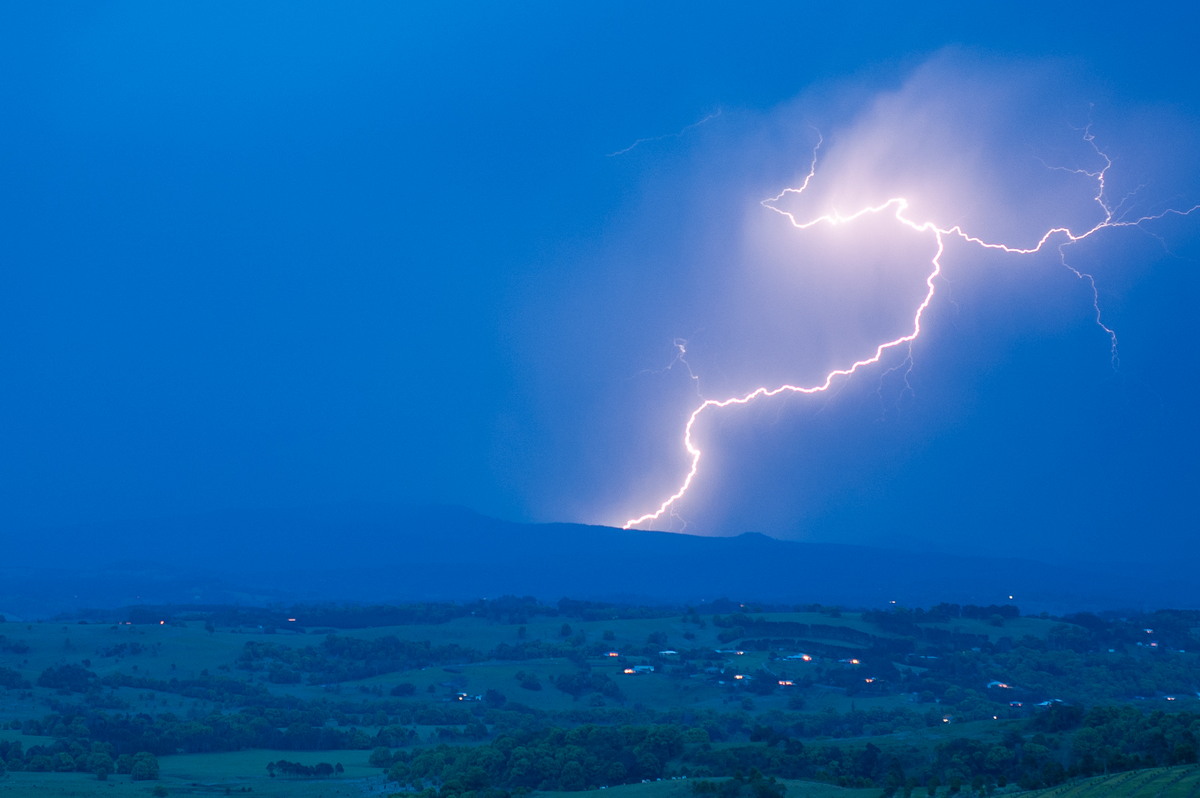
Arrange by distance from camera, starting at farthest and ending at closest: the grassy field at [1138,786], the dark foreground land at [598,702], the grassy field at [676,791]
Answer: the dark foreground land at [598,702]
the grassy field at [676,791]
the grassy field at [1138,786]

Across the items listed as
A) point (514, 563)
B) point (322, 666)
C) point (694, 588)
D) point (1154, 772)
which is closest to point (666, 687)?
point (322, 666)

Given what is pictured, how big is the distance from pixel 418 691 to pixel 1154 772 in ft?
111

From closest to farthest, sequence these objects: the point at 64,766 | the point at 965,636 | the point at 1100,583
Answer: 1. the point at 64,766
2. the point at 965,636
3. the point at 1100,583

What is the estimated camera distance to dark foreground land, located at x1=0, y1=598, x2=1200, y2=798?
26.5 m

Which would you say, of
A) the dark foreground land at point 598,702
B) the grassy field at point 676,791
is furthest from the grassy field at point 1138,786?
the grassy field at point 676,791

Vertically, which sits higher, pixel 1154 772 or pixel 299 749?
pixel 1154 772

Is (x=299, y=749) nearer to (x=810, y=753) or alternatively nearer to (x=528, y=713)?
(x=528, y=713)

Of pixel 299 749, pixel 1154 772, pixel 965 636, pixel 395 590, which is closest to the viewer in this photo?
pixel 1154 772

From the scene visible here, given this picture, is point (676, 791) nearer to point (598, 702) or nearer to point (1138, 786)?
point (1138, 786)

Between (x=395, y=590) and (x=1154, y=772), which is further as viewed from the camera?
(x=395, y=590)

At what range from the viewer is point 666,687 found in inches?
1934

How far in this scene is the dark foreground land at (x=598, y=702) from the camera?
87.1 feet

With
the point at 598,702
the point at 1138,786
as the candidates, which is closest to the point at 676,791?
the point at 1138,786

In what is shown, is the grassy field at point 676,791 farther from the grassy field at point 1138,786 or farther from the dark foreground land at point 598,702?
the grassy field at point 1138,786
